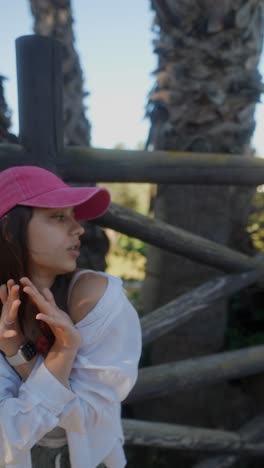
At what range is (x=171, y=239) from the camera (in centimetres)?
250

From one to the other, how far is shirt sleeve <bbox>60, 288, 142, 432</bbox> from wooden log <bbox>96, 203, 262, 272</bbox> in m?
0.85

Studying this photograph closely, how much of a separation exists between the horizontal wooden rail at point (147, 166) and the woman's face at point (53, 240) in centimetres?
60

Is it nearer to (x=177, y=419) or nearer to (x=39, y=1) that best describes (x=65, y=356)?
(x=177, y=419)

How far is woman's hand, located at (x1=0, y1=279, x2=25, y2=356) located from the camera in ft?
4.44

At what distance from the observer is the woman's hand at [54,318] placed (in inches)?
53.2

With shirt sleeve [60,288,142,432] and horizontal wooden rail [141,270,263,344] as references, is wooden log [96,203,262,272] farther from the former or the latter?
shirt sleeve [60,288,142,432]

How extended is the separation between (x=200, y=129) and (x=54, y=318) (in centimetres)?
227

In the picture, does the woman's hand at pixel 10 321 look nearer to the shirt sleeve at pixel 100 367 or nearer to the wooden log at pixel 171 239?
the shirt sleeve at pixel 100 367

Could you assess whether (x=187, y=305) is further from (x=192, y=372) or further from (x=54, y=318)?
(x=54, y=318)

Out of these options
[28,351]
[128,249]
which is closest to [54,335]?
[28,351]

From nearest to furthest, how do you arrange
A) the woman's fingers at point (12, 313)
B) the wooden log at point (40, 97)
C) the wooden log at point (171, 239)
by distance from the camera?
the woman's fingers at point (12, 313), the wooden log at point (40, 97), the wooden log at point (171, 239)

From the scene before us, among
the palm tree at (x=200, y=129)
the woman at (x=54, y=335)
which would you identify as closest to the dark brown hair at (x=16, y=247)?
the woman at (x=54, y=335)

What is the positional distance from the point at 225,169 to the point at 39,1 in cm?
554

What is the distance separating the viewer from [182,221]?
337cm
